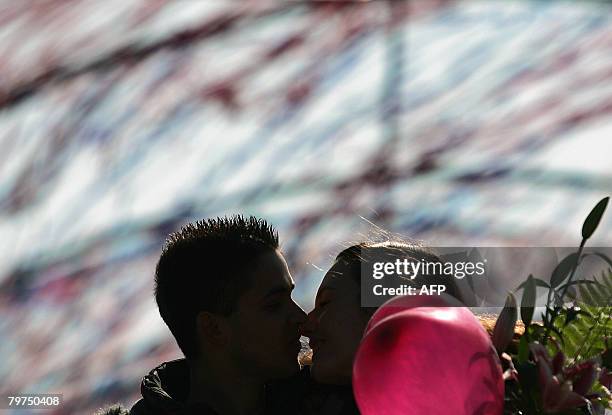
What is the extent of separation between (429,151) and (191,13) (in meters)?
0.91

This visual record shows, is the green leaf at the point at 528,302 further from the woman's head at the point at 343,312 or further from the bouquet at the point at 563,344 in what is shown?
the woman's head at the point at 343,312

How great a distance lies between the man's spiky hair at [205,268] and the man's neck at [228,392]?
40 millimetres

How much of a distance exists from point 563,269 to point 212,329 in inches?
15.4

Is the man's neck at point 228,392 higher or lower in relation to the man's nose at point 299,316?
lower

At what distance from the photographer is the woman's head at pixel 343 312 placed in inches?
33.9

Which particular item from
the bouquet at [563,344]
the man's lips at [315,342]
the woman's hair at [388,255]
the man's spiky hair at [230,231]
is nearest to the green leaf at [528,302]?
the bouquet at [563,344]

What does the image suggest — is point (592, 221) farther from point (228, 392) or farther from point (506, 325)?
point (228, 392)

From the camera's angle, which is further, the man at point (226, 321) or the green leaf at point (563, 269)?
the man at point (226, 321)

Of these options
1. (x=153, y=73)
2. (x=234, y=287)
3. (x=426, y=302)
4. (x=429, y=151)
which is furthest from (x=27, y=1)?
(x=426, y=302)

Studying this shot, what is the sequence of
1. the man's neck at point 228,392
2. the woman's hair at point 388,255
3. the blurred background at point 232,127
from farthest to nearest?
the blurred background at point 232,127, the man's neck at point 228,392, the woman's hair at point 388,255

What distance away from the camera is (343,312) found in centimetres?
87

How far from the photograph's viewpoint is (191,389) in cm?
95

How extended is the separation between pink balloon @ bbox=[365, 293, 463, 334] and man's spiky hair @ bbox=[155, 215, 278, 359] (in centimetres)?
25

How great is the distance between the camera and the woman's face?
86 centimetres
